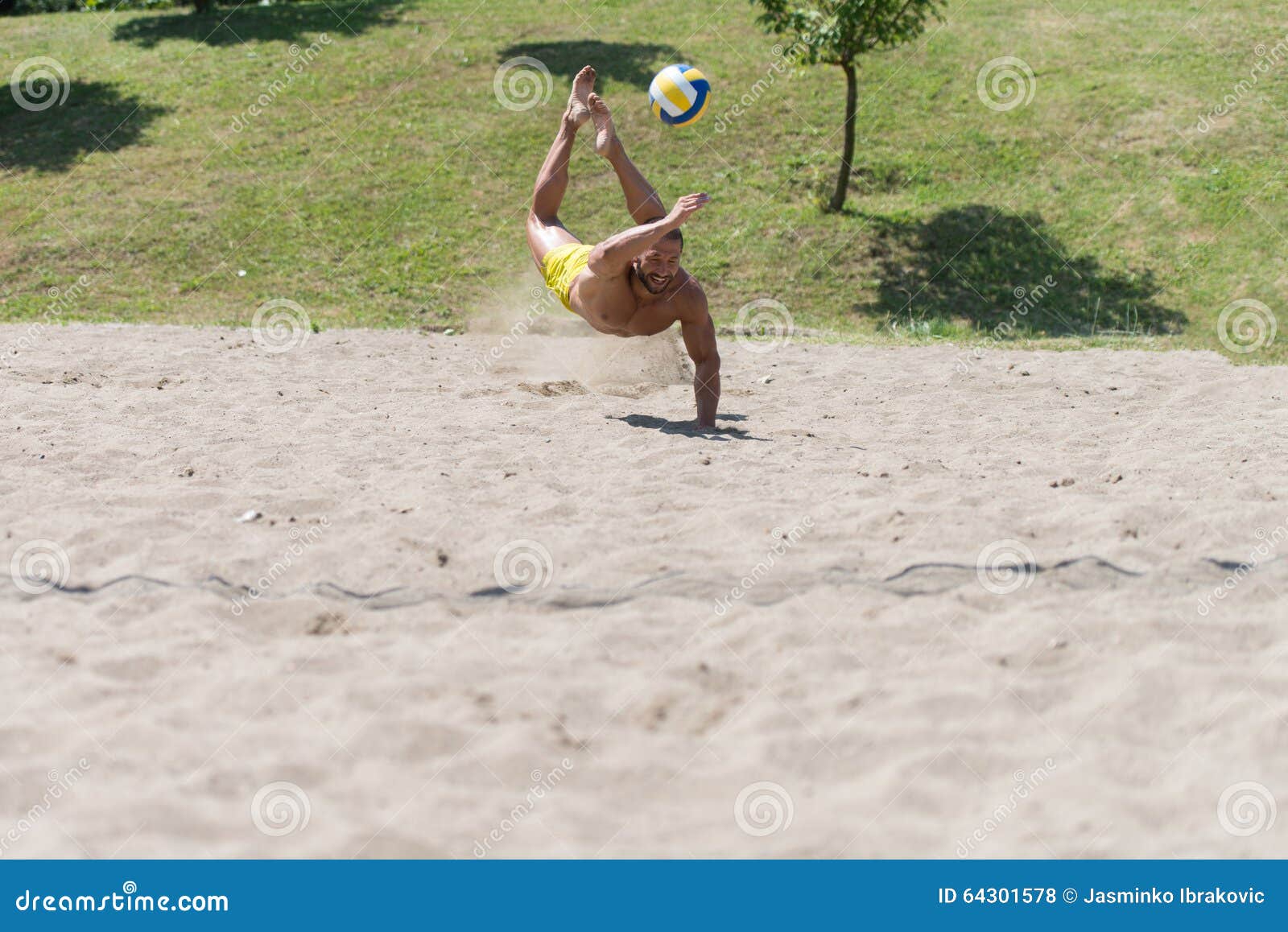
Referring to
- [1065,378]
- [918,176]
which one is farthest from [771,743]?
[918,176]

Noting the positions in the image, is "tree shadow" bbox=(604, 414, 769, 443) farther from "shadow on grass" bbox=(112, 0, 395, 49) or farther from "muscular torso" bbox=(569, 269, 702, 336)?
"shadow on grass" bbox=(112, 0, 395, 49)

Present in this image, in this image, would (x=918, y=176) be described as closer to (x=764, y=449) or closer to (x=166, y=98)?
(x=764, y=449)

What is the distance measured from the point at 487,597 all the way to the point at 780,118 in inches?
523

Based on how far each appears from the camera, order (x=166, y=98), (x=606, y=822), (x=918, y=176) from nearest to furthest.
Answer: (x=606, y=822) < (x=918, y=176) < (x=166, y=98)

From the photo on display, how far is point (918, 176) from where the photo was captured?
14.6 m

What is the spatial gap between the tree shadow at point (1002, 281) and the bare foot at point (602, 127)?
19.4ft
